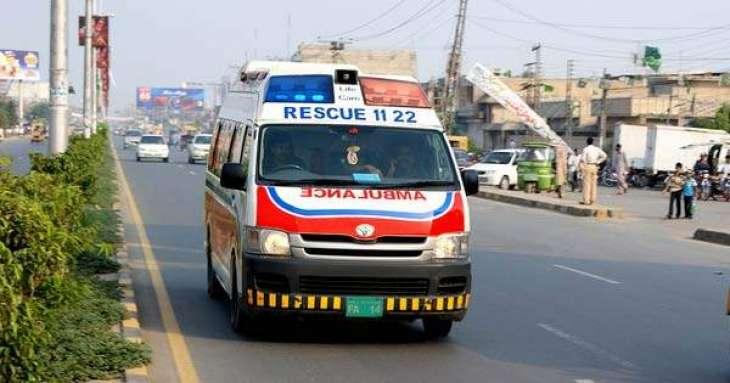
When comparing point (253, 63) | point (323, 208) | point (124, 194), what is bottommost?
point (124, 194)

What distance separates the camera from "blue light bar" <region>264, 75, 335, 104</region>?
421 inches

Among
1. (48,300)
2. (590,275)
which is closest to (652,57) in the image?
(590,275)

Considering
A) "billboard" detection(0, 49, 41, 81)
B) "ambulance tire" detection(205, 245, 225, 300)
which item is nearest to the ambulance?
"ambulance tire" detection(205, 245, 225, 300)

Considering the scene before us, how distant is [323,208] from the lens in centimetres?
960

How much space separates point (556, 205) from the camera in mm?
33031

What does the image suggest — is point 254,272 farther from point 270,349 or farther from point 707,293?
point 707,293

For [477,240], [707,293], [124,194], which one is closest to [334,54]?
[124,194]

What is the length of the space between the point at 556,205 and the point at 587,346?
22946 millimetres

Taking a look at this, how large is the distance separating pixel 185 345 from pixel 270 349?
29.0 inches

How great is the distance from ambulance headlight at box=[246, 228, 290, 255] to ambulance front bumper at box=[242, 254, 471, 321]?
0.21ft

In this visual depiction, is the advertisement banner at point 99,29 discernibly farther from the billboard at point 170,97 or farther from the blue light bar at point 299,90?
the billboard at point 170,97

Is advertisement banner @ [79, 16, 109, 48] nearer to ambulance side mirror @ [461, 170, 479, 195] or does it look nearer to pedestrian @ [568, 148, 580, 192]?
pedestrian @ [568, 148, 580, 192]

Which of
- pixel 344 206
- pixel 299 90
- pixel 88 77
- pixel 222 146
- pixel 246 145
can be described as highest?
pixel 88 77

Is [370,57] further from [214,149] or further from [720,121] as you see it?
[214,149]
